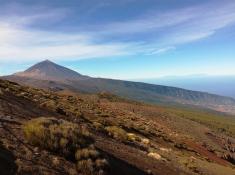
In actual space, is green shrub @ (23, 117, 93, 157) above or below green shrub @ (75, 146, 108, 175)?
above

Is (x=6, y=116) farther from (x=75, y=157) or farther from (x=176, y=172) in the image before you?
(x=176, y=172)

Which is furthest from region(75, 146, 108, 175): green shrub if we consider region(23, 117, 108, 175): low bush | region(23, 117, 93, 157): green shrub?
region(23, 117, 93, 157): green shrub

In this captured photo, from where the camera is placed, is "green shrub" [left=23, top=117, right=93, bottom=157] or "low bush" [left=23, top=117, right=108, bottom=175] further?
"green shrub" [left=23, top=117, right=93, bottom=157]

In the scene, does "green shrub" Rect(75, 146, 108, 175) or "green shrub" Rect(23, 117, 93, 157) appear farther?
"green shrub" Rect(23, 117, 93, 157)

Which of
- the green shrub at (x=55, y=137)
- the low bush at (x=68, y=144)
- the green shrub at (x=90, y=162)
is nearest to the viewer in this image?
the green shrub at (x=90, y=162)

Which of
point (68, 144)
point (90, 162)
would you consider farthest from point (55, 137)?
point (90, 162)

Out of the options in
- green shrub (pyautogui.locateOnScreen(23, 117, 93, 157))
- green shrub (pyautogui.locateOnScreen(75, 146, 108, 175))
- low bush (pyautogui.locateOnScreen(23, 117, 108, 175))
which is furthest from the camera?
green shrub (pyautogui.locateOnScreen(23, 117, 93, 157))

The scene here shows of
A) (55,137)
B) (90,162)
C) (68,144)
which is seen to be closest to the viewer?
(90,162)

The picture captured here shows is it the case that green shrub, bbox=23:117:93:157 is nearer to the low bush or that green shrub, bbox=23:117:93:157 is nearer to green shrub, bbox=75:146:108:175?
the low bush

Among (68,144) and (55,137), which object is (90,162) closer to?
(68,144)

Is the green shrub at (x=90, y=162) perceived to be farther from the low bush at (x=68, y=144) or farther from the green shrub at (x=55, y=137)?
the green shrub at (x=55, y=137)

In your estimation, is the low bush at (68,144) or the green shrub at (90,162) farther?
the low bush at (68,144)

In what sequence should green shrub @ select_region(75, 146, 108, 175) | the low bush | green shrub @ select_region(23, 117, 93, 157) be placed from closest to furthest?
green shrub @ select_region(75, 146, 108, 175)
the low bush
green shrub @ select_region(23, 117, 93, 157)

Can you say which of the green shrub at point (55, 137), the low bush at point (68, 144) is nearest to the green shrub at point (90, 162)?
the low bush at point (68, 144)
